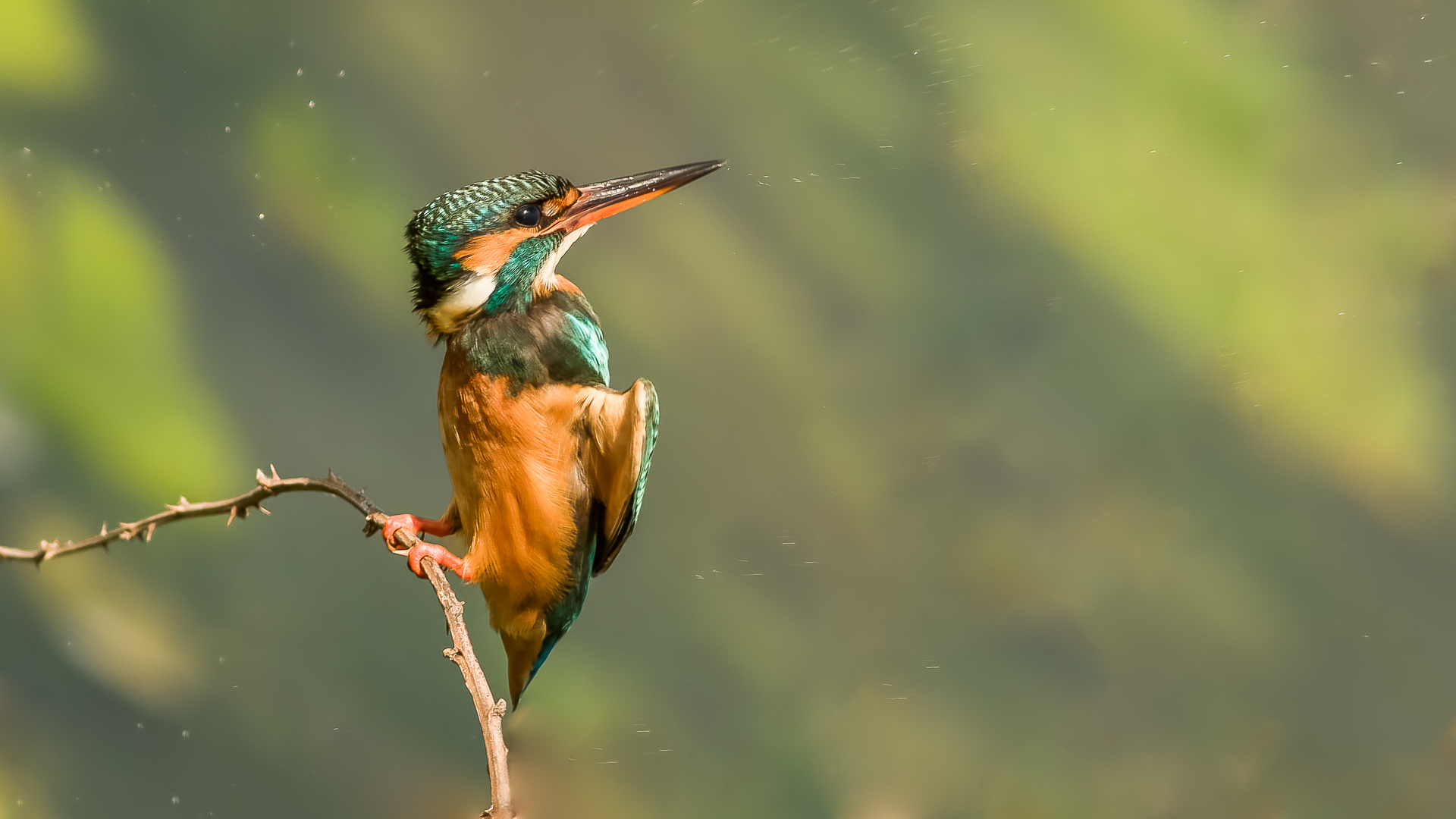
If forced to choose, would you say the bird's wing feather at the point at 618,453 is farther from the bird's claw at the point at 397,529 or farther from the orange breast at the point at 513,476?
the bird's claw at the point at 397,529

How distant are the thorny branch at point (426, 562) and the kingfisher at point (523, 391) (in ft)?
0.10

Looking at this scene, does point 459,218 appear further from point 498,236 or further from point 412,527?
point 412,527

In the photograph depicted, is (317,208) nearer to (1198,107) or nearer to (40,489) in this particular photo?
(40,489)

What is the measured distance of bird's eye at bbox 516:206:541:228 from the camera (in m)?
A: 0.85

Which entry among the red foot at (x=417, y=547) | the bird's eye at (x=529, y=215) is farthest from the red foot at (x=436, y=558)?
the bird's eye at (x=529, y=215)

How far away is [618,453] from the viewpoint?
875 mm

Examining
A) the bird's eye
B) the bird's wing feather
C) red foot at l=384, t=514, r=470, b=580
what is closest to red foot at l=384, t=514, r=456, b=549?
red foot at l=384, t=514, r=470, b=580

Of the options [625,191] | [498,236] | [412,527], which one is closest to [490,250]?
[498,236]

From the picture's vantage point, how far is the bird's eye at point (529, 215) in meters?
0.85

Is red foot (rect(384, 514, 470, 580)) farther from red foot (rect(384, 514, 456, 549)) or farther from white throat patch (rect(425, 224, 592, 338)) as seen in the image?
white throat patch (rect(425, 224, 592, 338))

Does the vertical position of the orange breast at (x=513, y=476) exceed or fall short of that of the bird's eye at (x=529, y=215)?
it falls short

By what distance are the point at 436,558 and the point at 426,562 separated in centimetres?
7

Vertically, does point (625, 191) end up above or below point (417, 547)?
above

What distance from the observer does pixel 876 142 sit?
1588mm
